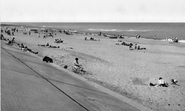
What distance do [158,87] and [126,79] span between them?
152 centimetres

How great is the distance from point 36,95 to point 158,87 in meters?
7.10

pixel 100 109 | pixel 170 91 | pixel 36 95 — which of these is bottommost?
pixel 170 91

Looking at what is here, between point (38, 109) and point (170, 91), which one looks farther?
point (170, 91)

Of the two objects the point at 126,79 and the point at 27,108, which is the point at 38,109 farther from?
the point at 126,79

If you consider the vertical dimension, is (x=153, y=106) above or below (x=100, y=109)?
below

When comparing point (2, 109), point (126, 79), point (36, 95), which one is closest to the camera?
point (2, 109)

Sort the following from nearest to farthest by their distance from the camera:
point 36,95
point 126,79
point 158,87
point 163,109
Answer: point 36,95
point 163,109
point 158,87
point 126,79

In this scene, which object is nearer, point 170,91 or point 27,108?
point 27,108

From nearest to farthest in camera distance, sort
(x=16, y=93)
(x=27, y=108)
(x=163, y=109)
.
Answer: (x=27, y=108) → (x=16, y=93) → (x=163, y=109)

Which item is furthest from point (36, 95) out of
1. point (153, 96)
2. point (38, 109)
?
point (153, 96)

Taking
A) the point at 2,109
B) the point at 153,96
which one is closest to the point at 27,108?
the point at 2,109

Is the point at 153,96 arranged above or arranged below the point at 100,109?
below

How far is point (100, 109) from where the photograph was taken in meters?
2.73

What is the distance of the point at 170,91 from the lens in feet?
26.9
